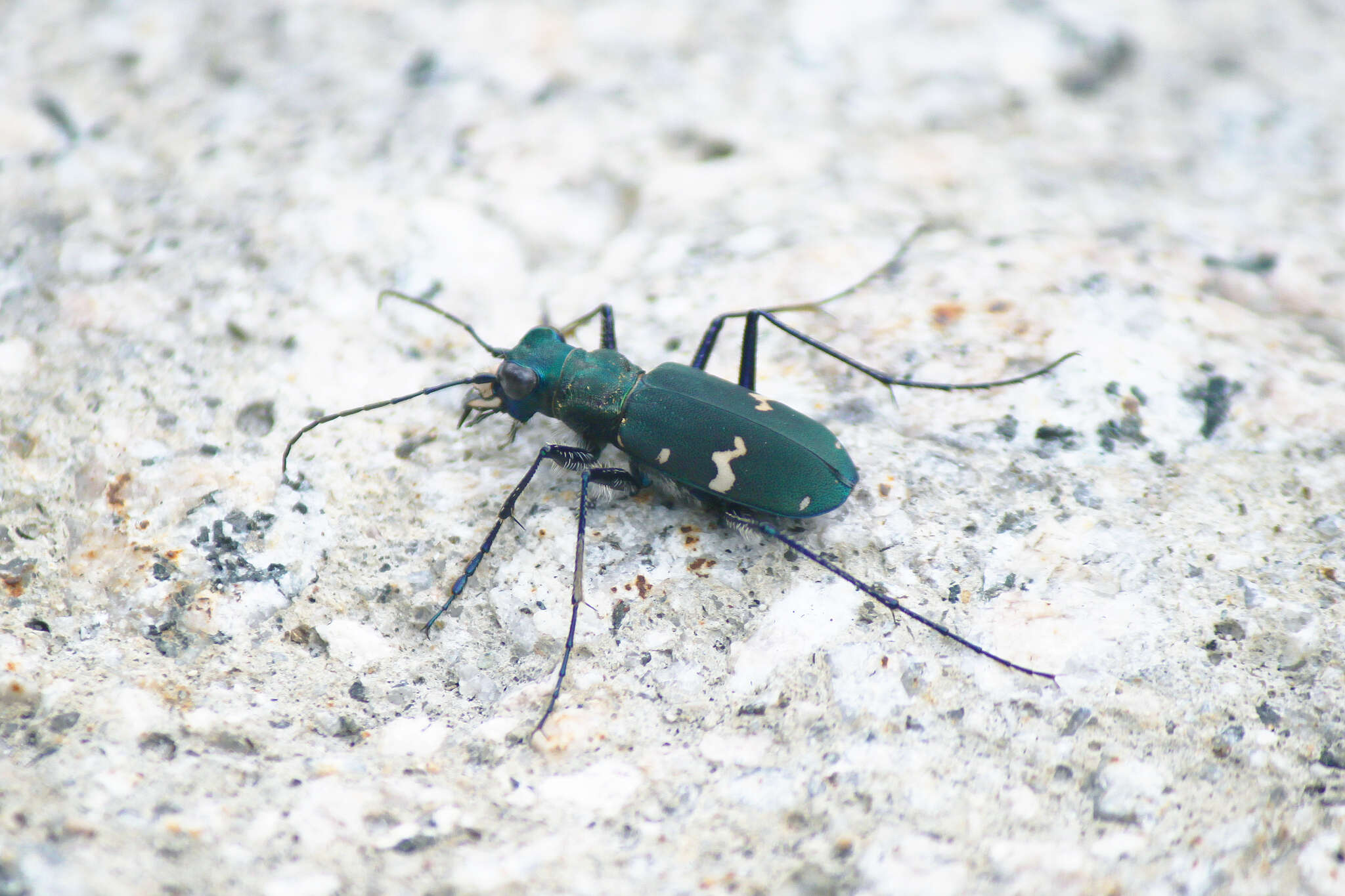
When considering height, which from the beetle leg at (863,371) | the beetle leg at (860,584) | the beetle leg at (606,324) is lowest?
the beetle leg at (860,584)

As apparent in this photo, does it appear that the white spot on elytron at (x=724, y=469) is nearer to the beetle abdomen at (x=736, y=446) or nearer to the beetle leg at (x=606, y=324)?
the beetle abdomen at (x=736, y=446)

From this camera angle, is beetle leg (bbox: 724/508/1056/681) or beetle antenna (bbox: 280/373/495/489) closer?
beetle leg (bbox: 724/508/1056/681)

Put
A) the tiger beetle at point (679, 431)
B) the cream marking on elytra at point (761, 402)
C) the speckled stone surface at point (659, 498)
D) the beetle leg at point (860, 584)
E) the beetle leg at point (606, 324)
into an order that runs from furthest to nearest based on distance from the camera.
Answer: the beetle leg at point (606, 324) → the cream marking on elytra at point (761, 402) → the tiger beetle at point (679, 431) → the beetle leg at point (860, 584) → the speckled stone surface at point (659, 498)

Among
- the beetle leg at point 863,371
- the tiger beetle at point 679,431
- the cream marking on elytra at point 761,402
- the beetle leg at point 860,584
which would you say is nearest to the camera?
the beetle leg at point 860,584

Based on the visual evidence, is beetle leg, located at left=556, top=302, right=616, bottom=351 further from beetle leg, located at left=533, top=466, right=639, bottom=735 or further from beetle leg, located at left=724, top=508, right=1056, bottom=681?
beetle leg, located at left=724, top=508, right=1056, bottom=681

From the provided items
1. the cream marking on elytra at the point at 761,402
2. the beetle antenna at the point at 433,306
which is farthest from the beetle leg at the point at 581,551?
the beetle antenna at the point at 433,306

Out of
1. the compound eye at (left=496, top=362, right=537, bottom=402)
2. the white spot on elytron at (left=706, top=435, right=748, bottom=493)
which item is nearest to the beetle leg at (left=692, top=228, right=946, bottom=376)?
the white spot on elytron at (left=706, top=435, right=748, bottom=493)
